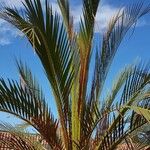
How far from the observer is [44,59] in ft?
15.3

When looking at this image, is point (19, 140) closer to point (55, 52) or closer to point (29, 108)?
point (29, 108)

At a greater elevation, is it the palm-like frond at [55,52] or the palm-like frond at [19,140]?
the palm-like frond at [55,52]

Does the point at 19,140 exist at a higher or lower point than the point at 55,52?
lower

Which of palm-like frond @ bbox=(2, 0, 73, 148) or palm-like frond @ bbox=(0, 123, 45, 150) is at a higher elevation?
palm-like frond @ bbox=(2, 0, 73, 148)

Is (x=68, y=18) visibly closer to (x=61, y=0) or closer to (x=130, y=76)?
(x=61, y=0)

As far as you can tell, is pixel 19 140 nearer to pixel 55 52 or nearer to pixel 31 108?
pixel 31 108

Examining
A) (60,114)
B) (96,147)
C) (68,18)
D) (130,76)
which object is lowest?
(96,147)

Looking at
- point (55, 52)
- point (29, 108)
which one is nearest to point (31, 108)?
point (29, 108)

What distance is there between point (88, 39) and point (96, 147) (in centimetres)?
116

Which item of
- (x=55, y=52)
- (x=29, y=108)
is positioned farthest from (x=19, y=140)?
(x=55, y=52)

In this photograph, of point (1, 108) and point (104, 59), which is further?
point (104, 59)

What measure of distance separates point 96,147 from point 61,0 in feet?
5.51

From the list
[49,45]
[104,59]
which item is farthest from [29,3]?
[104,59]

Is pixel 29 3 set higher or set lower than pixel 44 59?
higher
